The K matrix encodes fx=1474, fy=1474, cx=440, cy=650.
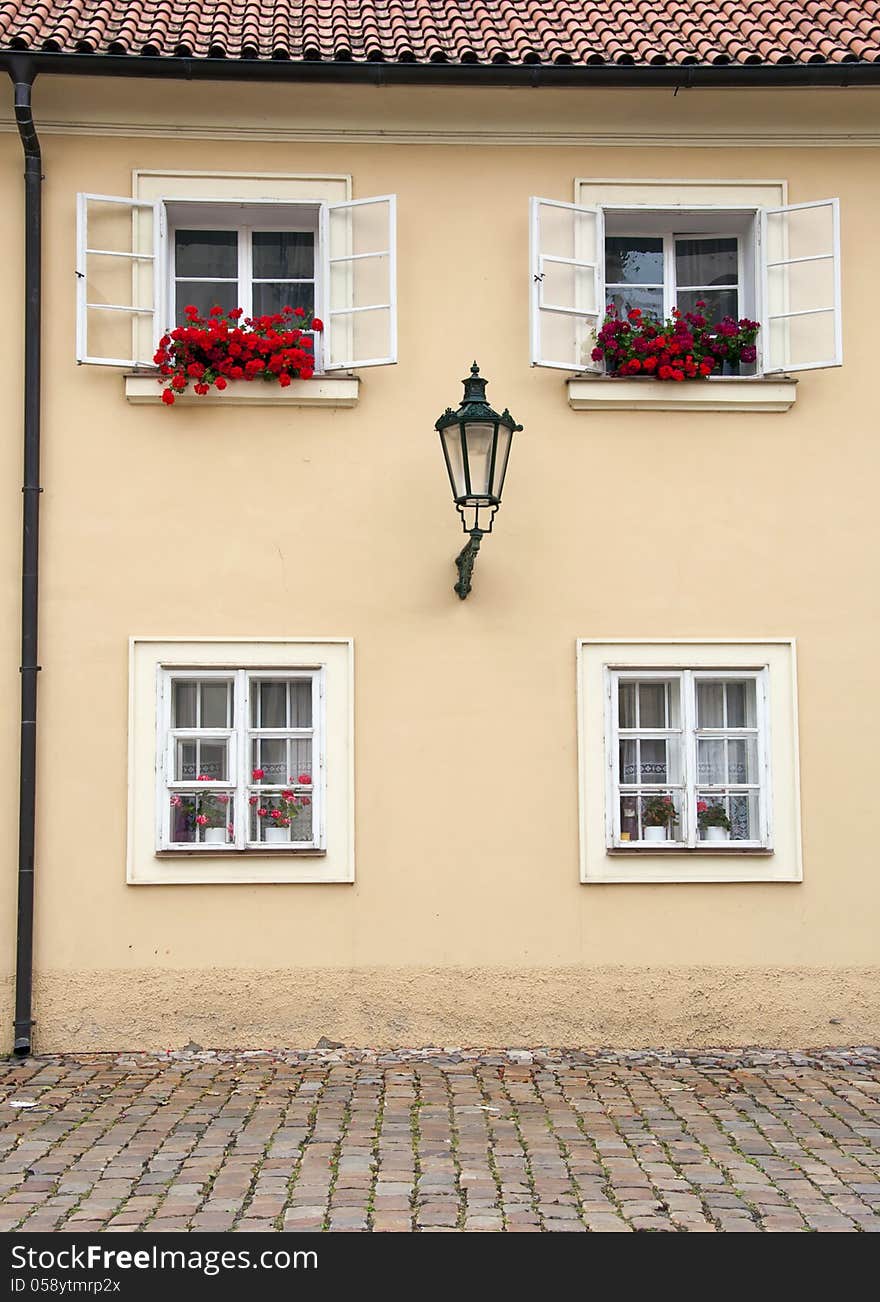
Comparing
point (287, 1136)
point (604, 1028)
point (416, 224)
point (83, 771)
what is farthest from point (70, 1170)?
point (416, 224)

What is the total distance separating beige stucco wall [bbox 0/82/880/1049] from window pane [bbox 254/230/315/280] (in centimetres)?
46

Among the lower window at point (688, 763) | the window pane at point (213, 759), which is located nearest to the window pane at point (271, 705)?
the window pane at point (213, 759)

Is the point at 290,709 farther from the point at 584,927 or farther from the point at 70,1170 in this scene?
the point at 70,1170

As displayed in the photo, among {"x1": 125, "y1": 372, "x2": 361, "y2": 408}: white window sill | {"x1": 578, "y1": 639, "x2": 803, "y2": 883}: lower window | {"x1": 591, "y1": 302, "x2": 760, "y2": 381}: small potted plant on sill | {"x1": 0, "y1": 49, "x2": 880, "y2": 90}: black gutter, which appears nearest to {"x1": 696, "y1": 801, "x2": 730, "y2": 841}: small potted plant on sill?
{"x1": 578, "y1": 639, "x2": 803, "y2": 883}: lower window

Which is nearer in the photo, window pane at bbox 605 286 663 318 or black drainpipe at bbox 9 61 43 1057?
black drainpipe at bbox 9 61 43 1057

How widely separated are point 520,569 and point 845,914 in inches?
115

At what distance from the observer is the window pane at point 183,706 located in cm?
907

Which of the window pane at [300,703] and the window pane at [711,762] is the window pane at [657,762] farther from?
the window pane at [300,703]

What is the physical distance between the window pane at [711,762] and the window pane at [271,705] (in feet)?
8.47

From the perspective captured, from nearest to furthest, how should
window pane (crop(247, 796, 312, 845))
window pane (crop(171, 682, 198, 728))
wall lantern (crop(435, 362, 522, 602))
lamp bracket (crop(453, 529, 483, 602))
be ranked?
wall lantern (crop(435, 362, 522, 602)) < lamp bracket (crop(453, 529, 483, 602)) < window pane (crop(247, 796, 312, 845)) < window pane (crop(171, 682, 198, 728))

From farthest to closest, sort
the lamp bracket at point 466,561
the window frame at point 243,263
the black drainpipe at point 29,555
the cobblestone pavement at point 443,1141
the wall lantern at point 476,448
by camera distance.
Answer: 1. the window frame at point 243,263
2. the black drainpipe at point 29,555
3. the lamp bracket at point 466,561
4. the wall lantern at point 476,448
5. the cobblestone pavement at point 443,1141

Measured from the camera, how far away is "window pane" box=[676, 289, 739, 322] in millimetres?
9656

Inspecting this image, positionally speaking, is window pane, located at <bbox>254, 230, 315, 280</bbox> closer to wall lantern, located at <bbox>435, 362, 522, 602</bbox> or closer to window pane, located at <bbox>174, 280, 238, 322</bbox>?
window pane, located at <bbox>174, 280, 238, 322</bbox>

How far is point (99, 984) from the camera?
8.81 metres
